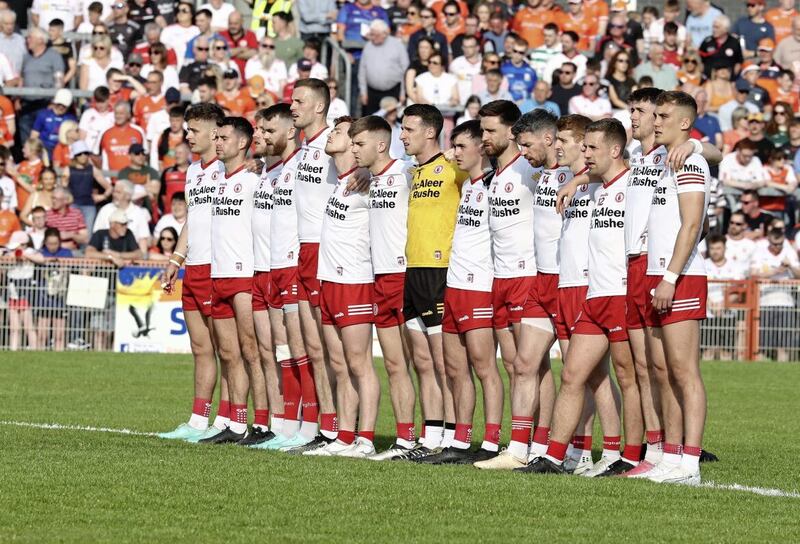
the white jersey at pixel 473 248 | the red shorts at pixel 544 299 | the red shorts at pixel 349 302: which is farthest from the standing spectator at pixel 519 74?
the red shorts at pixel 544 299

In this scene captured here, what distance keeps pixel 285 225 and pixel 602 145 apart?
307 centimetres

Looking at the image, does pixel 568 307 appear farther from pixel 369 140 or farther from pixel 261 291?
pixel 261 291

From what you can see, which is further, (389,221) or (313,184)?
(313,184)

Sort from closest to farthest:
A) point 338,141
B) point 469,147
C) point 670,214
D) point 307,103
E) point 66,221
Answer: point 670,214
point 469,147
point 338,141
point 307,103
point 66,221

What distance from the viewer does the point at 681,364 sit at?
10.6 metres

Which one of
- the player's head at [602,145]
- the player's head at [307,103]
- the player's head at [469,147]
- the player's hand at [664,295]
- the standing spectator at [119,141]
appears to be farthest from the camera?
the standing spectator at [119,141]

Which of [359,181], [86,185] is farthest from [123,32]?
[359,181]

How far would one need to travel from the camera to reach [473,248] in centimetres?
1173

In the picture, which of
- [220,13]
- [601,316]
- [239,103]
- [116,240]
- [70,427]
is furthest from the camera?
[220,13]

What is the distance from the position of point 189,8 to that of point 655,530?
20.6 meters

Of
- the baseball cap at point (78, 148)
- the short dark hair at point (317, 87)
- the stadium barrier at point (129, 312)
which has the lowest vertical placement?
the stadium barrier at point (129, 312)

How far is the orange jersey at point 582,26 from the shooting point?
29.3m

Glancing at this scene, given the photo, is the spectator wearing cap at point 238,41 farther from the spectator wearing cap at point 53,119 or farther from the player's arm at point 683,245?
the player's arm at point 683,245

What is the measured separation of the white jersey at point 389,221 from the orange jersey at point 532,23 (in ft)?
55.7
